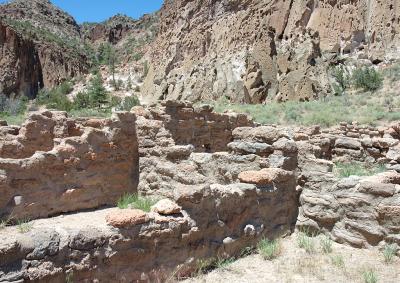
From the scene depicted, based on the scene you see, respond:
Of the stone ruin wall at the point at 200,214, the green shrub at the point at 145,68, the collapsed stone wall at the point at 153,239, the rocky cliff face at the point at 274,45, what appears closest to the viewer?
the collapsed stone wall at the point at 153,239

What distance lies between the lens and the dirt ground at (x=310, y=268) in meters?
4.27

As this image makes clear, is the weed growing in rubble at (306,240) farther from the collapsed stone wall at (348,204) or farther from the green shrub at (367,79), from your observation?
the green shrub at (367,79)

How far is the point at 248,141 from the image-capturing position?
7.27 meters

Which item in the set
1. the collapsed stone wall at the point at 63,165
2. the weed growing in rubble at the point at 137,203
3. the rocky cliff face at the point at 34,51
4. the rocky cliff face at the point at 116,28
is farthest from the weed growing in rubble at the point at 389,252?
the rocky cliff face at the point at 116,28

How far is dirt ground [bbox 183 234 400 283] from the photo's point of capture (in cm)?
427

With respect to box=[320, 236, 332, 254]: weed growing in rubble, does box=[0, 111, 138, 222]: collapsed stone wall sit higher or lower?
higher

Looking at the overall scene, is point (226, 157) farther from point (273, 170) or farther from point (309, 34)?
point (309, 34)

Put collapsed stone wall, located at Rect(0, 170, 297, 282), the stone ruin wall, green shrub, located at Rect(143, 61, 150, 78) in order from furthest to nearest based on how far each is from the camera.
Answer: green shrub, located at Rect(143, 61, 150, 78) → the stone ruin wall → collapsed stone wall, located at Rect(0, 170, 297, 282)

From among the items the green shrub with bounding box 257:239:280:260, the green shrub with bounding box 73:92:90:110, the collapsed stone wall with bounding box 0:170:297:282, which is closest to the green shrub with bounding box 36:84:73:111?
the green shrub with bounding box 73:92:90:110

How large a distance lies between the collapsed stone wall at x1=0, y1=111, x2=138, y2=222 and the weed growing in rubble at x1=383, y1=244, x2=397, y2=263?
194 inches

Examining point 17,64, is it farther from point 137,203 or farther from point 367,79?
point 137,203

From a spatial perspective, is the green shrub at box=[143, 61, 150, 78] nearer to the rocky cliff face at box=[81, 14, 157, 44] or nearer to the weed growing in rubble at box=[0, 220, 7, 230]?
the rocky cliff face at box=[81, 14, 157, 44]

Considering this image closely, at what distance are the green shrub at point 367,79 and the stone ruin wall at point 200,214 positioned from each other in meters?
18.0

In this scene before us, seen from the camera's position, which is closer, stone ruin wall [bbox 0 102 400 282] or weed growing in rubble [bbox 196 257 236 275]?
stone ruin wall [bbox 0 102 400 282]
